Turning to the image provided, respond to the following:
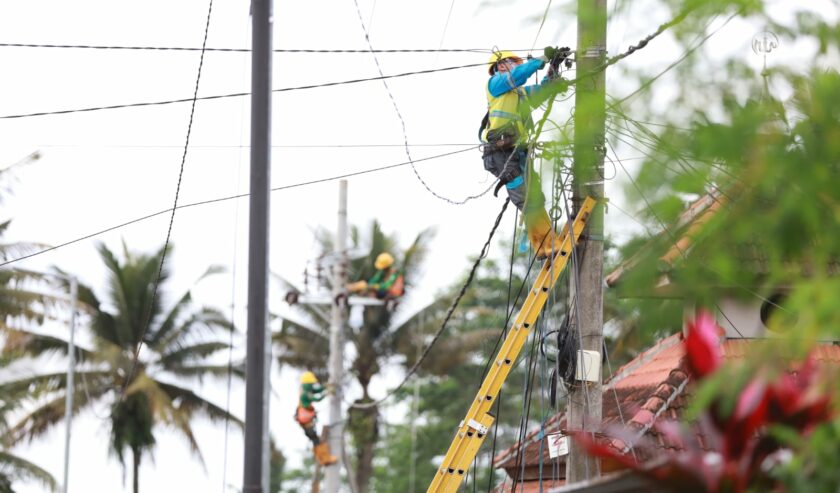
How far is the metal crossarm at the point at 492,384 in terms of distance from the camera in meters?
10.2

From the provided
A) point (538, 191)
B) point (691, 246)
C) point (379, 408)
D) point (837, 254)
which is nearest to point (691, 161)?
point (691, 246)

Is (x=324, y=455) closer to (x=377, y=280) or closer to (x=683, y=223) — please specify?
(x=377, y=280)

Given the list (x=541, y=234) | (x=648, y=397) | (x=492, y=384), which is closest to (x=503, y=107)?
(x=541, y=234)

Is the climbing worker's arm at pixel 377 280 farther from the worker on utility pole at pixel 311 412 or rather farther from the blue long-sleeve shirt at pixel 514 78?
the blue long-sleeve shirt at pixel 514 78

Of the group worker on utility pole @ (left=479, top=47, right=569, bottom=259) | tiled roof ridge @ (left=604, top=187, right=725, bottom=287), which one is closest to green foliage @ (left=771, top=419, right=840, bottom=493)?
tiled roof ridge @ (left=604, top=187, right=725, bottom=287)

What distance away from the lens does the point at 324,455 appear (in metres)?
26.0

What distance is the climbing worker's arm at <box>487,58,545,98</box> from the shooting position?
33.7ft

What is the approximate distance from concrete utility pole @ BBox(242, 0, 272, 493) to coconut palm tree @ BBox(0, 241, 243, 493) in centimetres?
2375

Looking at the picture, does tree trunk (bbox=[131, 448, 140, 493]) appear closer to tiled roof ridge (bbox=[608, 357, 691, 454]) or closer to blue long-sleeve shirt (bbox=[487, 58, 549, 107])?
tiled roof ridge (bbox=[608, 357, 691, 454])

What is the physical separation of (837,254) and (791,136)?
0.47 m

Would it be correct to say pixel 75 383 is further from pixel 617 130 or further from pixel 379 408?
pixel 617 130

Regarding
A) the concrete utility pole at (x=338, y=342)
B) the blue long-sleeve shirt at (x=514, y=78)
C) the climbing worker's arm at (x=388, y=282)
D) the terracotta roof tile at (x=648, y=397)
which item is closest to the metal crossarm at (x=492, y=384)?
the terracotta roof tile at (x=648, y=397)

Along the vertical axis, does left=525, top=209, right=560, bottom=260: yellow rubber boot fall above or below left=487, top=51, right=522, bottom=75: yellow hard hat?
below

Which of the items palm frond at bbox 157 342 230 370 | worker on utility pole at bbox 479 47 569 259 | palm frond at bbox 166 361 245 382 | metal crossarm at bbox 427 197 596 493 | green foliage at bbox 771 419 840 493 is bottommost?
green foliage at bbox 771 419 840 493
